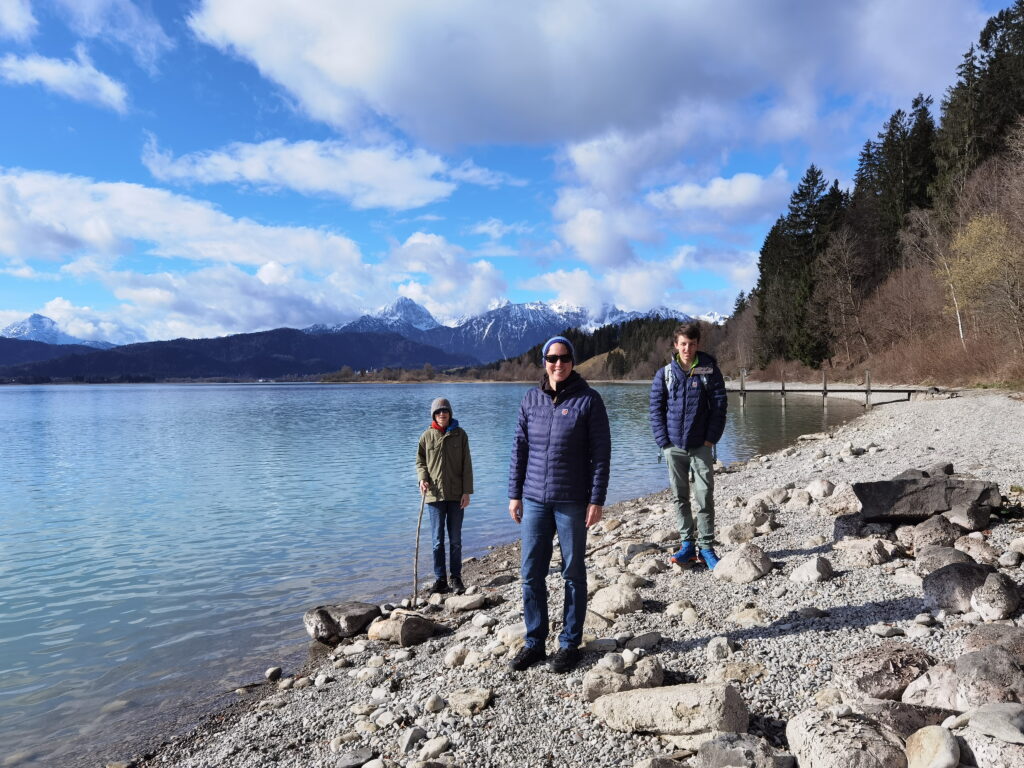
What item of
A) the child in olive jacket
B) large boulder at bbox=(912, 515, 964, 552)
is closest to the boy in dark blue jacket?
large boulder at bbox=(912, 515, 964, 552)

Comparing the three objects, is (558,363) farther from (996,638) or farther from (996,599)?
(996,599)

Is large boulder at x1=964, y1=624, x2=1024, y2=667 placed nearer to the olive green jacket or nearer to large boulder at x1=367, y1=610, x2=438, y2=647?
large boulder at x1=367, y1=610, x2=438, y2=647

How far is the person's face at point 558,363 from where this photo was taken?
17.2 ft

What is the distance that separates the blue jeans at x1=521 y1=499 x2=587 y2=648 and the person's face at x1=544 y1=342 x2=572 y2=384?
105cm

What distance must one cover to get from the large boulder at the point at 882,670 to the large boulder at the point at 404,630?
4.44 metres

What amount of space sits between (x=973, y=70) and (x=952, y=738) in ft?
218

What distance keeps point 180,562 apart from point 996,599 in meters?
13.4

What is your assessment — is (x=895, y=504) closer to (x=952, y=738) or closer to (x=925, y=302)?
(x=952, y=738)

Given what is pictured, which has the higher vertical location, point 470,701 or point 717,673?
point 717,673

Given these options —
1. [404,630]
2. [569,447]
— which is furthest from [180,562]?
[569,447]

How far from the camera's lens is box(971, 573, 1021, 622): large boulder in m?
4.90

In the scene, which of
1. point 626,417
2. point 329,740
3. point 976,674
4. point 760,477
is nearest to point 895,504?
point 976,674

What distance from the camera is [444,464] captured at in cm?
899

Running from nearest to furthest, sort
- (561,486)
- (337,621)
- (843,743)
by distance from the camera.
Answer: (843,743) < (561,486) < (337,621)
